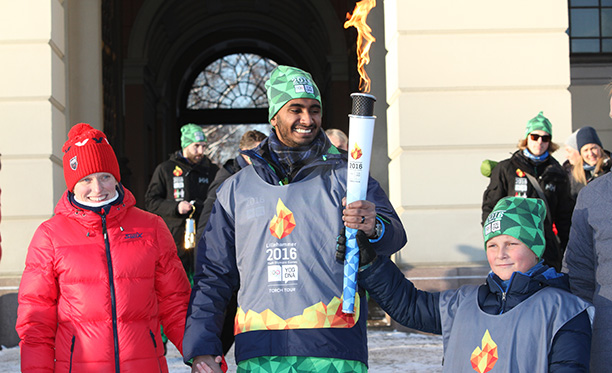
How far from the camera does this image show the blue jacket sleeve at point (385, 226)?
9.82 feet

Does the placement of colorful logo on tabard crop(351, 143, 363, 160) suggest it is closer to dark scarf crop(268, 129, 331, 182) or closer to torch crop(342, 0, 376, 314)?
torch crop(342, 0, 376, 314)

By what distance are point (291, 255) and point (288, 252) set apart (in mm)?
15

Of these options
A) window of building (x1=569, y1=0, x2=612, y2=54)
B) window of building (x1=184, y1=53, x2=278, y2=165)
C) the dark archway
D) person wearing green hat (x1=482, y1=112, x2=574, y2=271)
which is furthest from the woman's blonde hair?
window of building (x1=184, y1=53, x2=278, y2=165)

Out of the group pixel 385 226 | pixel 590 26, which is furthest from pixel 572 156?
pixel 590 26

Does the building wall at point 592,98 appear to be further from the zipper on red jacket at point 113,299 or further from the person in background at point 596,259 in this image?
the zipper on red jacket at point 113,299

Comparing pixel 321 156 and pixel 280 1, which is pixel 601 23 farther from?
pixel 321 156

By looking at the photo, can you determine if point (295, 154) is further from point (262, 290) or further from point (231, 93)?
point (231, 93)

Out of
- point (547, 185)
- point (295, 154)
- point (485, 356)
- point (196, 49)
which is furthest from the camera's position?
point (196, 49)

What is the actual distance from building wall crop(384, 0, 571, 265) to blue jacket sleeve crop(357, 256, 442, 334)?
454 cm

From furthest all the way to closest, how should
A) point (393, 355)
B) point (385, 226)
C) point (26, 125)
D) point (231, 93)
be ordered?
point (231, 93), point (26, 125), point (393, 355), point (385, 226)

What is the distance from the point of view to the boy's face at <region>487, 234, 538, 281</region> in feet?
9.88

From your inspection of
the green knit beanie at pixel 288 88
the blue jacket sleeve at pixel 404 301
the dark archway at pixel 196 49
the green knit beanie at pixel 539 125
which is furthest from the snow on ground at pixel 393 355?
the dark archway at pixel 196 49

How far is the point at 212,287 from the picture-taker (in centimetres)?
315

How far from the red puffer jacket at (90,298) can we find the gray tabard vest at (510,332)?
1098mm
